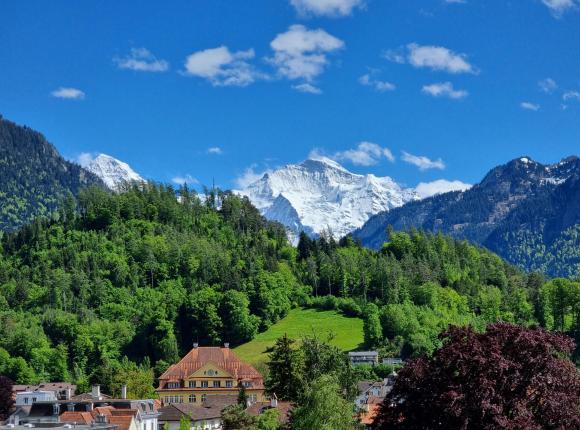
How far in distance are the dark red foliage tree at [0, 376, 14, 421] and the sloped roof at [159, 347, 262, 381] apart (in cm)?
2948

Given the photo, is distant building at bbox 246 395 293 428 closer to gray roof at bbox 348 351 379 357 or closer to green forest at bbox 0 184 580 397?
green forest at bbox 0 184 580 397

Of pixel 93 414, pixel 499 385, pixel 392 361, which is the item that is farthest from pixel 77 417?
pixel 392 361

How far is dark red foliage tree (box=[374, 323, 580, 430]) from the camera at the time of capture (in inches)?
1930

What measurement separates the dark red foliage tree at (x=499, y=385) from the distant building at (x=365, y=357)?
95.7 meters

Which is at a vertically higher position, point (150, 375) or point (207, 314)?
point (207, 314)

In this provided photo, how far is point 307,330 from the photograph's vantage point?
16488 cm

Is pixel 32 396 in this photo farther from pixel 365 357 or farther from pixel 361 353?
pixel 365 357

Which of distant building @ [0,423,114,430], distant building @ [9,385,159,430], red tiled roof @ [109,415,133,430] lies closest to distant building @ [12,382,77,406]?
distant building @ [9,385,159,430]

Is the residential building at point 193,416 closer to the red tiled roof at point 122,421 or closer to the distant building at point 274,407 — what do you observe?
the distant building at point 274,407

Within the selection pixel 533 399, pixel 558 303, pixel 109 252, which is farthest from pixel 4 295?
pixel 533 399

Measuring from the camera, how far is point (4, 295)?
17612cm

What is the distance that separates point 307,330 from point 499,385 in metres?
116

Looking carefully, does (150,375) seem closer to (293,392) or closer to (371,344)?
(371,344)

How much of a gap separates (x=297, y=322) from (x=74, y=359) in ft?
133
